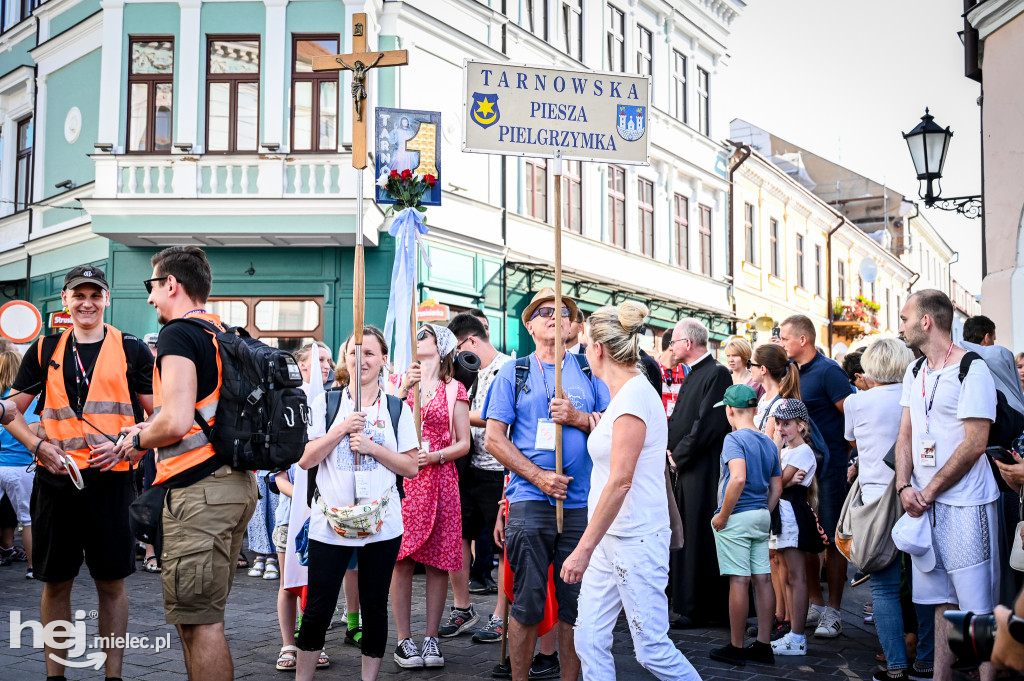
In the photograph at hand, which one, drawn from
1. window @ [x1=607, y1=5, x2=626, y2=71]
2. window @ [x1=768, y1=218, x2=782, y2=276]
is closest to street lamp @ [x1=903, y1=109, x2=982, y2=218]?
window @ [x1=607, y1=5, x2=626, y2=71]

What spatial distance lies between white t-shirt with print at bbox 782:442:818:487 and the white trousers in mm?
2830

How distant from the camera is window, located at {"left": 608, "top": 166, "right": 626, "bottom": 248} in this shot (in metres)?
23.5

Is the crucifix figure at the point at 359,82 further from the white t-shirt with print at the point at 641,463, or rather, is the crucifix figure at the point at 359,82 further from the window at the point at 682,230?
the window at the point at 682,230

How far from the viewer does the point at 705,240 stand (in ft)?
92.9

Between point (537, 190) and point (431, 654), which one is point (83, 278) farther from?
point (537, 190)

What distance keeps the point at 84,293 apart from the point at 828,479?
522cm

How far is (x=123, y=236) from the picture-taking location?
658 inches

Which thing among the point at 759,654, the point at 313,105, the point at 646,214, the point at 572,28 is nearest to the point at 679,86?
the point at 646,214

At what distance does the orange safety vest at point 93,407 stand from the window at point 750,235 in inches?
1060

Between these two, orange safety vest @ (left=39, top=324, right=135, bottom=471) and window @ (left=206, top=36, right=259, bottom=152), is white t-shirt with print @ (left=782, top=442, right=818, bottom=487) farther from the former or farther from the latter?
window @ (left=206, top=36, right=259, bottom=152)

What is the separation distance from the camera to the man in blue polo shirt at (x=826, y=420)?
278 inches

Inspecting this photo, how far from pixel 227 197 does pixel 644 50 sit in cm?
1334

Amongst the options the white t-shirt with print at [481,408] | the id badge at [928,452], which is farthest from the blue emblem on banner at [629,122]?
the id badge at [928,452]

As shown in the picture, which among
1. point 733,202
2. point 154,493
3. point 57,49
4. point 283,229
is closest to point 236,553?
point 154,493
